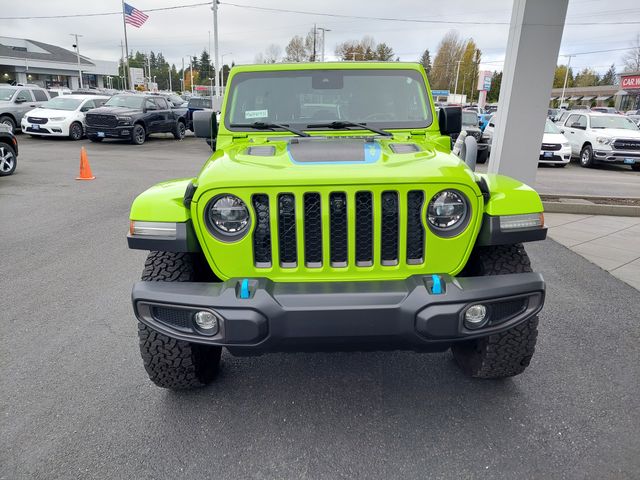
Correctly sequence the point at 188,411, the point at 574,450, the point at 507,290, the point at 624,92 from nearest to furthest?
the point at 507,290, the point at 574,450, the point at 188,411, the point at 624,92

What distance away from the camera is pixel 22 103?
18641 mm

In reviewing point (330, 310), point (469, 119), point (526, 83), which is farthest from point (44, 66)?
point (330, 310)

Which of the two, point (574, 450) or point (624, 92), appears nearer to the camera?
point (574, 450)

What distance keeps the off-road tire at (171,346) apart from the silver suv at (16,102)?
739 inches

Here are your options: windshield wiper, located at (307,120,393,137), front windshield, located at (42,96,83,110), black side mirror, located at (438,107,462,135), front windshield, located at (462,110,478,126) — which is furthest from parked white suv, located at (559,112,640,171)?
front windshield, located at (42,96,83,110)

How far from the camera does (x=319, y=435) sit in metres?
2.69

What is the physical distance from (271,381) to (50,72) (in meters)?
67.7

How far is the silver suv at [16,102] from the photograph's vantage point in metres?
18.1

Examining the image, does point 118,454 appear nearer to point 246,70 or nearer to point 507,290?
point 507,290

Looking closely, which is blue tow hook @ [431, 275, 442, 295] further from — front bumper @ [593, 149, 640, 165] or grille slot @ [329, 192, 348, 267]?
front bumper @ [593, 149, 640, 165]

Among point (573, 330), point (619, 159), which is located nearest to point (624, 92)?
point (619, 159)

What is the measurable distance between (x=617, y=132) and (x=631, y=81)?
4983cm

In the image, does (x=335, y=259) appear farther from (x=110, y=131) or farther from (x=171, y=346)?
(x=110, y=131)

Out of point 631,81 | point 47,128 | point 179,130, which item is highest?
point 631,81
